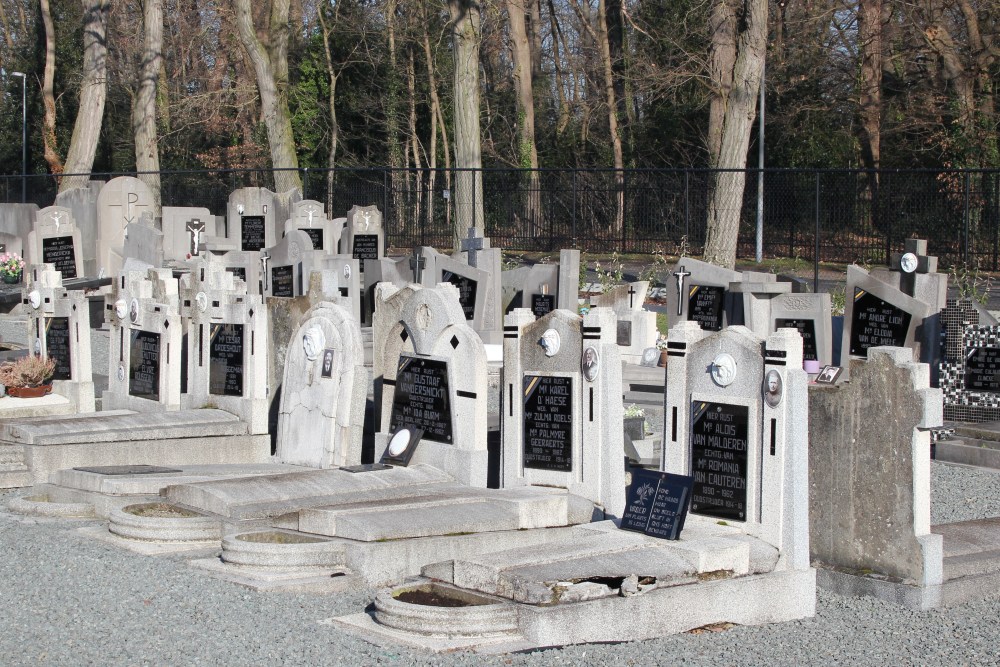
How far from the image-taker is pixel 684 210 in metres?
28.9

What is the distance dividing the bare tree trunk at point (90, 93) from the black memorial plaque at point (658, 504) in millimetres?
24265

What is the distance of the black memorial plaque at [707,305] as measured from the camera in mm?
15688

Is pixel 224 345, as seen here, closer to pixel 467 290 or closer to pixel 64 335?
pixel 64 335

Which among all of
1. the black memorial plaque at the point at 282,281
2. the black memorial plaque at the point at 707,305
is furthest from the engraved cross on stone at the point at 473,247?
the black memorial plaque at the point at 707,305

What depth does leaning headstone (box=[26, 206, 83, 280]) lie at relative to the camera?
71.6ft

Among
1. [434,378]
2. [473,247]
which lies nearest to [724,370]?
[434,378]

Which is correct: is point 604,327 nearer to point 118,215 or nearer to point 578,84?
point 118,215

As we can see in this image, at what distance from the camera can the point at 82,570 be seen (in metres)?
7.17

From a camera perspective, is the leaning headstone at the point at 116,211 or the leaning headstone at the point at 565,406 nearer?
the leaning headstone at the point at 565,406

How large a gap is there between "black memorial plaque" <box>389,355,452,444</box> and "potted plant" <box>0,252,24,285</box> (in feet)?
49.9

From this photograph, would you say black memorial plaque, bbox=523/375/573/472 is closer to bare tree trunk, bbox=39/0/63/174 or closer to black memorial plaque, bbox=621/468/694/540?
black memorial plaque, bbox=621/468/694/540

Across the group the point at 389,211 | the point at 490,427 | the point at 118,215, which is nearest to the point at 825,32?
the point at 389,211

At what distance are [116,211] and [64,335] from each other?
40.8ft

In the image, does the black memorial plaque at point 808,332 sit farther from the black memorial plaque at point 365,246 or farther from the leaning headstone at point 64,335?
the black memorial plaque at point 365,246
